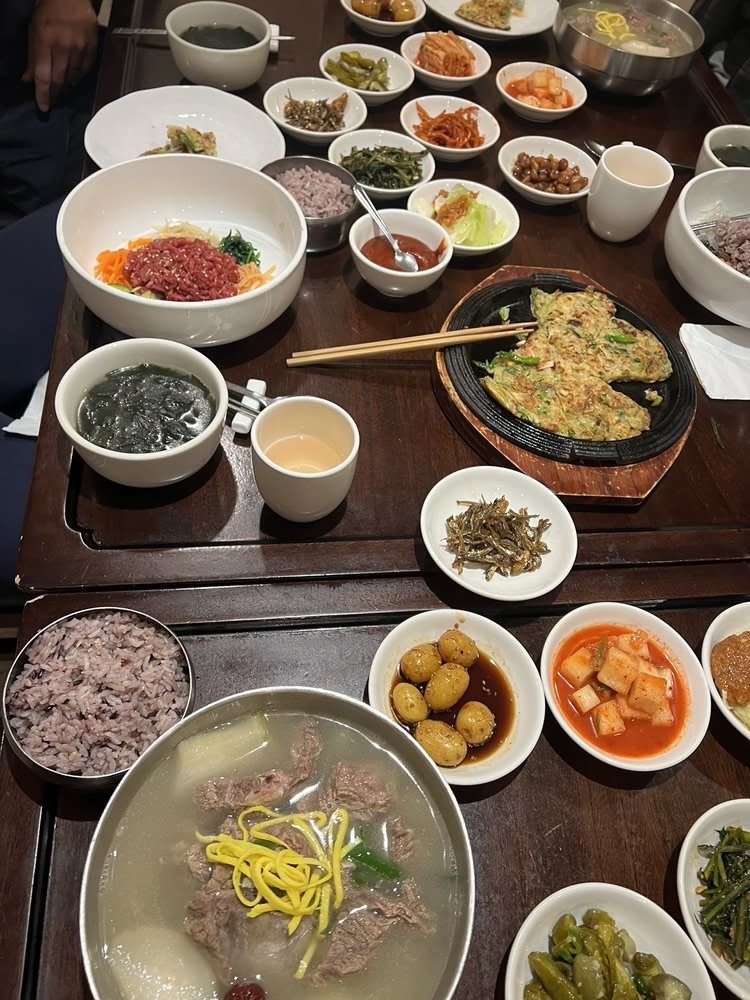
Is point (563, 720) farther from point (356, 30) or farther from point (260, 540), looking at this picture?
point (356, 30)

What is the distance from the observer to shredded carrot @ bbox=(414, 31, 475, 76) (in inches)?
127

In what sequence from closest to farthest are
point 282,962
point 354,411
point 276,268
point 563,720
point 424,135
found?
point 282,962 → point 563,720 → point 354,411 → point 276,268 → point 424,135

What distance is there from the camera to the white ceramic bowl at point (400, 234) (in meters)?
2.32

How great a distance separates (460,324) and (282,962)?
6.01ft

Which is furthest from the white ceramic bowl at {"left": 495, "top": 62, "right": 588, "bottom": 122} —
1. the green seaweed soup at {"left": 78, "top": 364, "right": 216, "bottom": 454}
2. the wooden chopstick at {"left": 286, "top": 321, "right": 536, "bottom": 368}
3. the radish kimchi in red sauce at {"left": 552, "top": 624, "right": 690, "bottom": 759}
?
the radish kimchi in red sauce at {"left": 552, "top": 624, "right": 690, "bottom": 759}

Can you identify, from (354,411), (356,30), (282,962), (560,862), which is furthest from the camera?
(356,30)

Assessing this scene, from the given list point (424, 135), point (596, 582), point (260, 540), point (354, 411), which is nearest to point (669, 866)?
point (596, 582)

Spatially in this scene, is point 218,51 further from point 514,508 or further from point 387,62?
point 514,508

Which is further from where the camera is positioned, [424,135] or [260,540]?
[424,135]

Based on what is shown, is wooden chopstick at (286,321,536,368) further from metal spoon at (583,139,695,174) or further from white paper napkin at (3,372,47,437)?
metal spoon at (583,139,695,174)

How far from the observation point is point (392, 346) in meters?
2.20

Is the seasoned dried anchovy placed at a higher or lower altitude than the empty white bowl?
lower

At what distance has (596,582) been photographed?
6.33 feet

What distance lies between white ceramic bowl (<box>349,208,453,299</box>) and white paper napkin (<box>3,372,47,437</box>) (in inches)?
43.1
